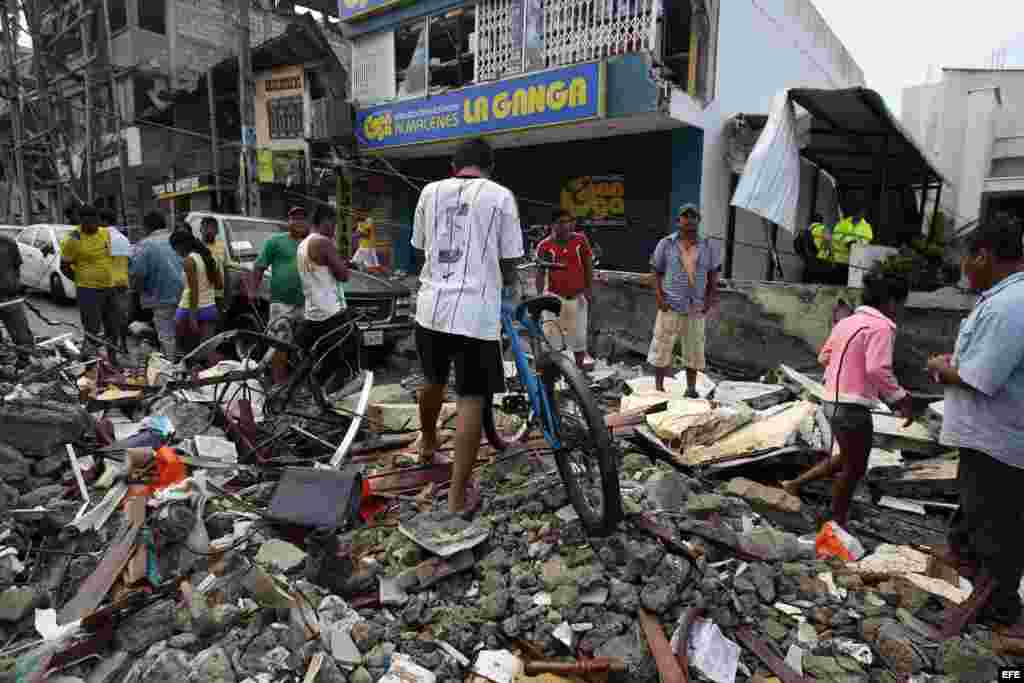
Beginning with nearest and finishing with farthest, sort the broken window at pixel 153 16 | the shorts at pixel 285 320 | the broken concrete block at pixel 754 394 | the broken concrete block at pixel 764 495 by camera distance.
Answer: the broken concrete block at pixel 764 495
the shorts at pixel 285 320
the broken concrete block at pixel 754 394
the broken window at pixel 153 16

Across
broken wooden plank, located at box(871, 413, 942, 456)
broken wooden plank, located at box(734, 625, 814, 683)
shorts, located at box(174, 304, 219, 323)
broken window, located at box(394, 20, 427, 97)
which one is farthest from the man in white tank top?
broken window, located at box(394, 20, 427, 97)

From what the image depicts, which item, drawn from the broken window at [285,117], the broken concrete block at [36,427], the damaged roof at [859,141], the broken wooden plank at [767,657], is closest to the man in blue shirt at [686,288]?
the broken wooden plank at [767,657]

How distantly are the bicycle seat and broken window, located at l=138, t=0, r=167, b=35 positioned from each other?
23.3 metres

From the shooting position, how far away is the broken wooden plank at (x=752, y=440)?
4086 millimetres

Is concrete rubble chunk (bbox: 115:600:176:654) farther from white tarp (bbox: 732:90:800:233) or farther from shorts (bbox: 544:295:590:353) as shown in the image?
white tarp (bbox: 732:90:800:233)

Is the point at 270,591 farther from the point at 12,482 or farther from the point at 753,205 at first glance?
the point at 753,205

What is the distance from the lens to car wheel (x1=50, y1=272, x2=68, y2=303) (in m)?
11.4

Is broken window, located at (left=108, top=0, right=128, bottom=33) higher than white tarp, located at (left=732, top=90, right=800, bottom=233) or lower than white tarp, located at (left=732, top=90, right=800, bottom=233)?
higher

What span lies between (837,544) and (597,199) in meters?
8.87

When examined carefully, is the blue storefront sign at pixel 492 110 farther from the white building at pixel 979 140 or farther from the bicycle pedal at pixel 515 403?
the white building at pixel 979 140

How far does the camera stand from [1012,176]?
485 inches

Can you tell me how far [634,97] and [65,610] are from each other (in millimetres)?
8857

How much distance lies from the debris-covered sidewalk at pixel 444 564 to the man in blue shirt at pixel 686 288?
1.42 m

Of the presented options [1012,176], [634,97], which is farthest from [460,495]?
[1012,176]
